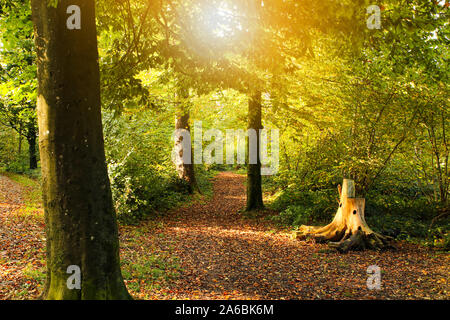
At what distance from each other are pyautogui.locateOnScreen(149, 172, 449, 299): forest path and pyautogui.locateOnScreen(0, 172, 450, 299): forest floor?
0.01 m

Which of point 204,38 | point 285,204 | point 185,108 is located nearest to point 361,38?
point 204,38

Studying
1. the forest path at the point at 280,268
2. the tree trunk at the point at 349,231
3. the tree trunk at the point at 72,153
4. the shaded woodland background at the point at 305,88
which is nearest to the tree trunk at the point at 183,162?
the shaded woodland background at the point at 305,88

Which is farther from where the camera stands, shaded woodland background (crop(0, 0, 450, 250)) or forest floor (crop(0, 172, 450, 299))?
shaded woodland background (crop(0, 0, 450, 250))

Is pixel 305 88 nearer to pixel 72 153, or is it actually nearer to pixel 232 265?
pixel 232 265

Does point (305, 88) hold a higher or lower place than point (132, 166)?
higher

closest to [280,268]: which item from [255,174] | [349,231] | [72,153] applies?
[349,231]

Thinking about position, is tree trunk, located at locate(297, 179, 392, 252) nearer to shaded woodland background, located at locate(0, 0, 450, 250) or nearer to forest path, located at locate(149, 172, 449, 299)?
forest path, located at locate(149, 172, 449, 299)

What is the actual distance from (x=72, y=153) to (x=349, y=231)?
6803mm

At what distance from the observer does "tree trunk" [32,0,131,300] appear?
131 inches

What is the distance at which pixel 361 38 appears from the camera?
455 centimetres

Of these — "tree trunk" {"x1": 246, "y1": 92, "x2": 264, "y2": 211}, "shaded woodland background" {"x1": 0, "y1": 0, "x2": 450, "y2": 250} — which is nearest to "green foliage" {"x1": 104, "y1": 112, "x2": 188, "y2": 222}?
"shaded woodland background" {"x1": 0, "y1": 0, "x2": 450, "y2": 250}

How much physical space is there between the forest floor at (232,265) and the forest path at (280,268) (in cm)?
1

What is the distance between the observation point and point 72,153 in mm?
3350

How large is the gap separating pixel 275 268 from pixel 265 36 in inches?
167
